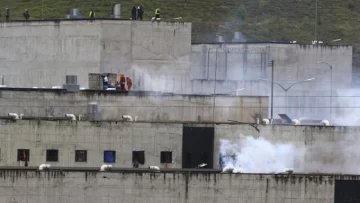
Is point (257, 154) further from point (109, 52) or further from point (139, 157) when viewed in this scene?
point (109, 52)

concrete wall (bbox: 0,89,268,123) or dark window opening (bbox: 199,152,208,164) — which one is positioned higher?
concrete wall (bbox: 0,89,268,123)

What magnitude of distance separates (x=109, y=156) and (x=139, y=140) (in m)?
1.79

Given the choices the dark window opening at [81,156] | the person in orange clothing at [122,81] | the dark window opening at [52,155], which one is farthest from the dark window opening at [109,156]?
the person in orange clothing at [122,81]

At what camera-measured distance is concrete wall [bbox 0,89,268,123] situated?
84938 millimetres

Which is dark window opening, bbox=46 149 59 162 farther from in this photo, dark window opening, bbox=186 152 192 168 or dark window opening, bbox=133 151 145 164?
dark window opening, bbox=186 152 192 168

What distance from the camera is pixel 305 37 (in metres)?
186

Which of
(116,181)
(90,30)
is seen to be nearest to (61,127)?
(116,181)

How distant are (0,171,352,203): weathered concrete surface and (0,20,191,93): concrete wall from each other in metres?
33.5

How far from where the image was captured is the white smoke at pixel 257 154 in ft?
257

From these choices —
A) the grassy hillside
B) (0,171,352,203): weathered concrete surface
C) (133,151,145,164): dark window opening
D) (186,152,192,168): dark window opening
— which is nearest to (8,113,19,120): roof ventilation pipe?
(133,151,145,164): dark window opening

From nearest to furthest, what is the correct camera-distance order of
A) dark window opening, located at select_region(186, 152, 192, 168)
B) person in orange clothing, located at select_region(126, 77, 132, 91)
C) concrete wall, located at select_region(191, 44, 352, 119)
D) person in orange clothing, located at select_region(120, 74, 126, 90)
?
dark window opening, located at select_region(186, 152, 192, 168)
person in orange clothing, located at select_region(120, 74, 126, 90)
person in orange clothing, located at select_region(126, 77, 132, 91)
concrete wall, located at select_region(191, 44, 352, 119)

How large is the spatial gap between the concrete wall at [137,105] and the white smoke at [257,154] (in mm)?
7765

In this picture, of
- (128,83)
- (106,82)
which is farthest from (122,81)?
(128,83)

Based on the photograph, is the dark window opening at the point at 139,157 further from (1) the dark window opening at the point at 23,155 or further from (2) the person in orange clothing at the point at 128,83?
(2) the person in orange clothing at the point at 128,83
